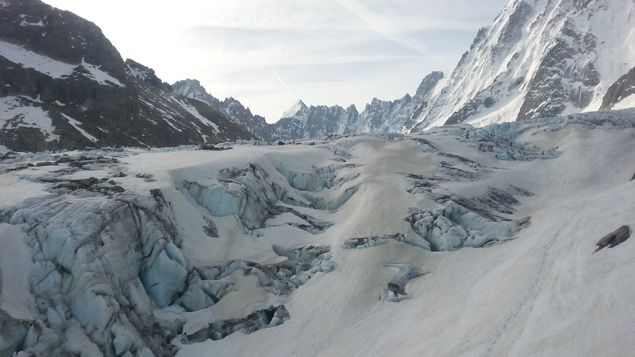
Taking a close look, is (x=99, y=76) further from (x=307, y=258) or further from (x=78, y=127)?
(x=307, y=258)

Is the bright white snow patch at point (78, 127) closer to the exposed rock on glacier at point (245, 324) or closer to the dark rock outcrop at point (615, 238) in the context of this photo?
the exposed rock on glacier at point (245, 324)

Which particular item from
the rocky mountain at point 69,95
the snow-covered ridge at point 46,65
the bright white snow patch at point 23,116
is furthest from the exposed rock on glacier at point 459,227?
the snow-covered ridge at point 46,65

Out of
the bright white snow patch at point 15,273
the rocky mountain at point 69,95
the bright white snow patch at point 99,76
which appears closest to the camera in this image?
the bright white snow patch at point 15,273

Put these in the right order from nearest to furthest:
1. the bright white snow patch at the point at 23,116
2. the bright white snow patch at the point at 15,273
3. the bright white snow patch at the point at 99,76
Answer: the bright white snow patch at the point at 15,273, the bright white snow patch at the point at 23,116, the bright white snow patch at the point at 99,76

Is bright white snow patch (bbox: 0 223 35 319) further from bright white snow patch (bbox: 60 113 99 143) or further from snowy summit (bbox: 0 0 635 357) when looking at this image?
bright white snow patch (bbox: 60 113 99 143)

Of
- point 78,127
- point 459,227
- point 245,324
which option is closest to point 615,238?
point 459,227

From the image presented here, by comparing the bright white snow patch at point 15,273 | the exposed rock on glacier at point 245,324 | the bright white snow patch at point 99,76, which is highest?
the bright white snow patch at point 99,76

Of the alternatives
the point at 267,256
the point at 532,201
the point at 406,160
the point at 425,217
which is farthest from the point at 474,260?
the point at 406,160
